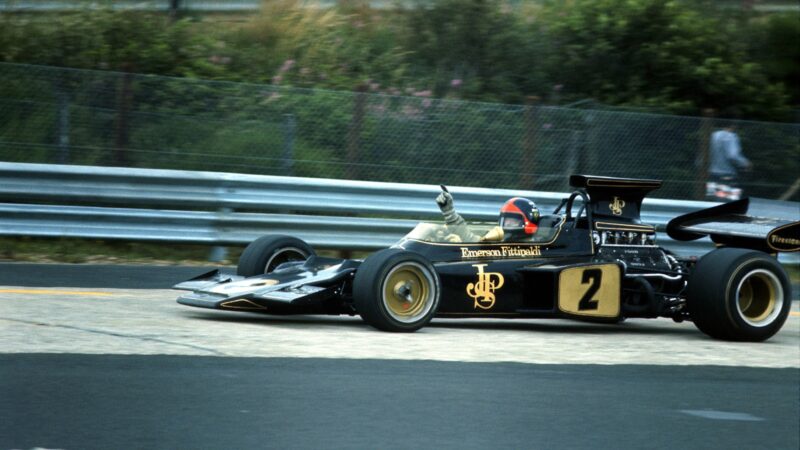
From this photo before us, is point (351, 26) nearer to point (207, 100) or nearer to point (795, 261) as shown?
point (207, 100)

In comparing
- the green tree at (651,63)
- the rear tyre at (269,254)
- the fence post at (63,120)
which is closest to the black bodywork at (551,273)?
the rear tyre at (269,254)

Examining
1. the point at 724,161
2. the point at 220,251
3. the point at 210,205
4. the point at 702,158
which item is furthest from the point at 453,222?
the point at 724,161

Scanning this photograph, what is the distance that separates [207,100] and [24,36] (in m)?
4.95

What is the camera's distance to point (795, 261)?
14.4 m

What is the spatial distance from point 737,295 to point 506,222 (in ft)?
5.78

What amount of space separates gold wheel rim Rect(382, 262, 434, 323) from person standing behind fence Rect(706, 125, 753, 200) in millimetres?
7662

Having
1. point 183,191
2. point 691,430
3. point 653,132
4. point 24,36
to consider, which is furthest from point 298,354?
point 24,36

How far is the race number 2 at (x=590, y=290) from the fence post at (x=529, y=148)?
536cm

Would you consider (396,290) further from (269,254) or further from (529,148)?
(529,148)

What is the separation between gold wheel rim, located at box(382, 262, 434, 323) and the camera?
26.3 feet

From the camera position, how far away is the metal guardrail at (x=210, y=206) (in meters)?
11.6

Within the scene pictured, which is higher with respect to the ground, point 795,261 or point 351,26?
point 351,26

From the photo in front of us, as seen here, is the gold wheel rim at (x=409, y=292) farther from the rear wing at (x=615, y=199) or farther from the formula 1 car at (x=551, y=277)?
the rear wing at (x=615, y=199)

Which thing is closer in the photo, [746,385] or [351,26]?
[746,385]
